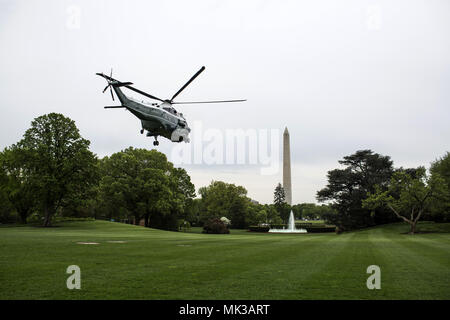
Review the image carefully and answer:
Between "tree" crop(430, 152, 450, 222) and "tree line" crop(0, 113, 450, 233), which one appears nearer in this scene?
"tree line" crop(0, 113, 450, 233)

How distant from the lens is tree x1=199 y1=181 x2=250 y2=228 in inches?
3403

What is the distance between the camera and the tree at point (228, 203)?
284ft

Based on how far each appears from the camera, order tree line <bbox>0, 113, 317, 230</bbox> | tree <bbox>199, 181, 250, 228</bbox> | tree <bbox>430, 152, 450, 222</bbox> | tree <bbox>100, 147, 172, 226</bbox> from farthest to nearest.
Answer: tree <bbox>199, 181, 250, 228</bbox> < tree <bbox>100, 147, 172, 226</bbox> < tree <bbox>430, 152, 450, 222</bbox> < tree line <bbox>0, 113, 317, 230</bbox>

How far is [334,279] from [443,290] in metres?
2.97

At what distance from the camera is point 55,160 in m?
49.0

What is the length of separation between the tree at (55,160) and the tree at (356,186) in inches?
2005

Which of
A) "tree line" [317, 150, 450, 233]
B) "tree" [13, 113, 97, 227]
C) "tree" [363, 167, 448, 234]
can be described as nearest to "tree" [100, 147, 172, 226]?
"tree" [13, 113, 97, 227]

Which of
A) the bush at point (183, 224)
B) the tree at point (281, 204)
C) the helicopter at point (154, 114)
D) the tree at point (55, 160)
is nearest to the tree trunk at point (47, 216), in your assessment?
the tree at point (55, 160)

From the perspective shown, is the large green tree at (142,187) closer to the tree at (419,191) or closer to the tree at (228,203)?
the tree at (228,203)

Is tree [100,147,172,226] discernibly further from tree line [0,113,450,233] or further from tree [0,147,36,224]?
tree [0,147,36,224]

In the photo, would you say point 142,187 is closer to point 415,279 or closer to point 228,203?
point 228,203

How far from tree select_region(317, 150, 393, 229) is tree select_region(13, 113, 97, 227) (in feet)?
167

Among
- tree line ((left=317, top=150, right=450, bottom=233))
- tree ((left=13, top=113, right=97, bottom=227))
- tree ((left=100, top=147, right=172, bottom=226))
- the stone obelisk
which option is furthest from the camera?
the stone obelisk

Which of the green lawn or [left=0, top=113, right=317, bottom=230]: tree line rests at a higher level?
[left=0, top=113, right=317, bottom=230]: tree line
